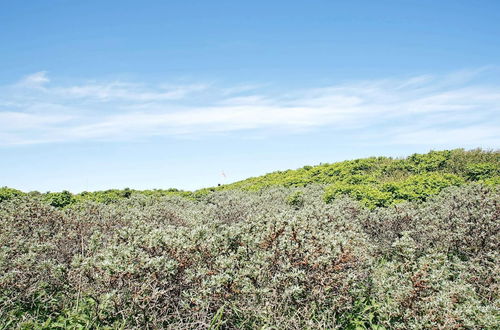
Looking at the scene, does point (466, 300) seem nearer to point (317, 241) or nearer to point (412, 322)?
point (412, 322)

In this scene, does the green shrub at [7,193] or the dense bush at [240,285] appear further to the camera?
the green shrub at [7,193]

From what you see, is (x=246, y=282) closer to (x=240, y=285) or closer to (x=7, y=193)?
(x=240, y=285)

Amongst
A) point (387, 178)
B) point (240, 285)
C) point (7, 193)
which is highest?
point (7, 193)

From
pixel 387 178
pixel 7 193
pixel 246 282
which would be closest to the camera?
pixel 246 282

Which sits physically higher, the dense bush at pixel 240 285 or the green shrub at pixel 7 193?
the green shrub at pixel 7 193

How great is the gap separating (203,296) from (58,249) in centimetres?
294

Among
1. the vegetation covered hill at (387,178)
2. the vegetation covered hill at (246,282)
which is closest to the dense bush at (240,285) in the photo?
the vegetation covered hill at (246,282)

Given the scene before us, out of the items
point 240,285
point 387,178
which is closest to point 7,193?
point 240,285

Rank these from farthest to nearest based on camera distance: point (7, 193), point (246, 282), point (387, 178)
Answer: point (387, 178), point (7, 193), point (246, 282)

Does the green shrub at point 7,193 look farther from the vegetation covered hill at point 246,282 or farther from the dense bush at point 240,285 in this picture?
the dense bush at point 240,285

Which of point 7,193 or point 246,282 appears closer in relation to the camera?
point 246,282

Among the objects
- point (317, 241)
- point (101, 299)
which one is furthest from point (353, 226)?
point (101, 299)

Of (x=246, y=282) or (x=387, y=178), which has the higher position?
(x=387, y=178)


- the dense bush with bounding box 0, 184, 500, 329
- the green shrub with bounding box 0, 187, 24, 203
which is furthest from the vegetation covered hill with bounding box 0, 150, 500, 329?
the green shrub with bounding box 0, 187, 24, 203
